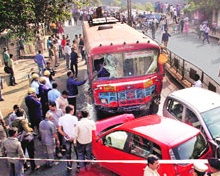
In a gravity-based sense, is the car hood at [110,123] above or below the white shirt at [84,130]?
below

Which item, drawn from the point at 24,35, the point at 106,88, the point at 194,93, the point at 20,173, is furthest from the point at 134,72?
the point at 24,35

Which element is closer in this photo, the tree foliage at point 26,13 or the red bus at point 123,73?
the red bus at point 123,73

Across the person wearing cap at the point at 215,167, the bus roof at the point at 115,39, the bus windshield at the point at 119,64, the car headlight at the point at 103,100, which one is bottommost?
the car headlight at the point at 103,100

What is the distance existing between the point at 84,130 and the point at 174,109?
2.71 metres

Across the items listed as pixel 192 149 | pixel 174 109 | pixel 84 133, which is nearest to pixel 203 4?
pixel 174 109

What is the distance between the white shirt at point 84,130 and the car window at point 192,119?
2446 mm

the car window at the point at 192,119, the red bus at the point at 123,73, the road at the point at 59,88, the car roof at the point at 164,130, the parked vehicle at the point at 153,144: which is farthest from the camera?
the red bus at the point at 123,73

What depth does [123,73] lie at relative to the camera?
34.1 feet

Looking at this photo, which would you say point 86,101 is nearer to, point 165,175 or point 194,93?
point 194,93

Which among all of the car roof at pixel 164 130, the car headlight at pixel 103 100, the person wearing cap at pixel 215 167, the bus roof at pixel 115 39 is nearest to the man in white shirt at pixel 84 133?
the car roof at pixel 164 130

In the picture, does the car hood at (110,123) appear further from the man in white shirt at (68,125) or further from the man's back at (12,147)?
the man's back at (12,147)

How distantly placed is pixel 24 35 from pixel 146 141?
1072 centimetres

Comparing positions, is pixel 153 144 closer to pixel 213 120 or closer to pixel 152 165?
pixel 152 165

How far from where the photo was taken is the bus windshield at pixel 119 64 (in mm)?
10375
